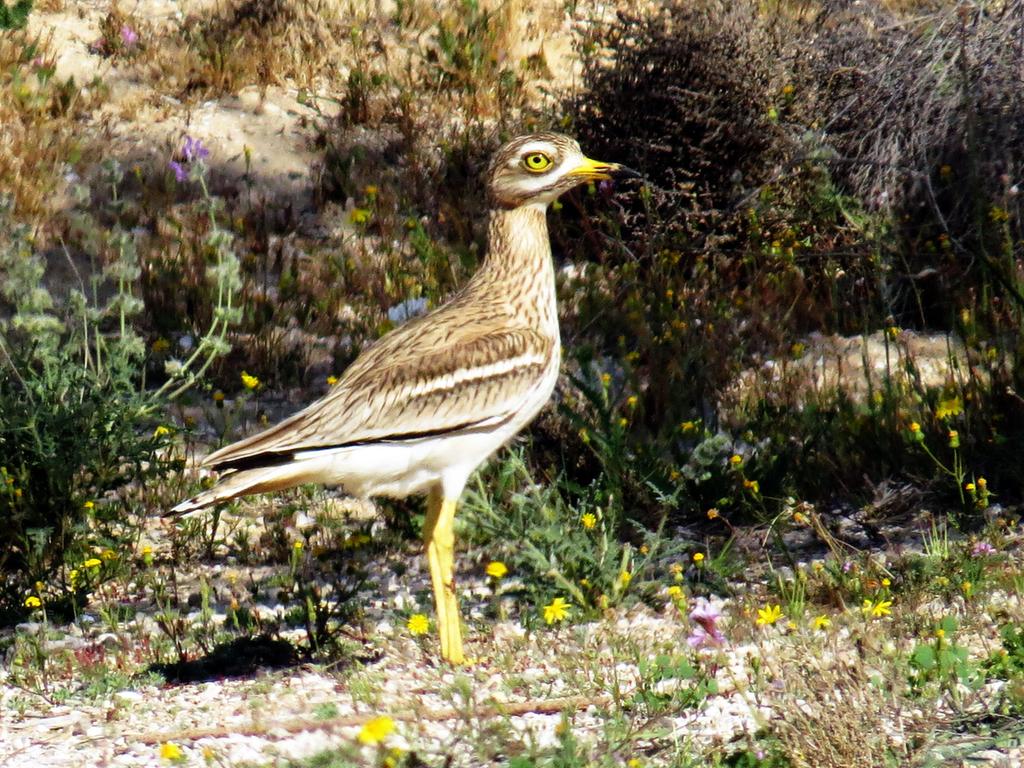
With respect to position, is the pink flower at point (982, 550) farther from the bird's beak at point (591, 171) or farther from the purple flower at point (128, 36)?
the purple flower at point (128, 36)

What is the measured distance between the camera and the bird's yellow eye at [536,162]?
554cm

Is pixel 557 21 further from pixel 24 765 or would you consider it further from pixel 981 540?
pixel 24 765

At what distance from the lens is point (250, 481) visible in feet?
15.9

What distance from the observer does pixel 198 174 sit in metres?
5.97

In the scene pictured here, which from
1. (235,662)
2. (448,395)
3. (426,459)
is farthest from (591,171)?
(235,662)

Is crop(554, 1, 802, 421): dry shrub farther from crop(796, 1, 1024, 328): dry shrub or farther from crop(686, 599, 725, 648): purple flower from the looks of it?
crop(686, 599, 725, 648): purple flower

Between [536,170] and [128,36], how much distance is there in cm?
610

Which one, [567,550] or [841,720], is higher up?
[567,550]

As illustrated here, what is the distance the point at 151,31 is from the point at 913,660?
8.29 m

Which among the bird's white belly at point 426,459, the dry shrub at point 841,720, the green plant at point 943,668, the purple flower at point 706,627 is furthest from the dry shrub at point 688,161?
the dry shrub at point 841,720

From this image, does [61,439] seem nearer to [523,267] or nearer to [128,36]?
[523,267]

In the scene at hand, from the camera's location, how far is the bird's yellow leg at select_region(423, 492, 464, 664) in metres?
5.12

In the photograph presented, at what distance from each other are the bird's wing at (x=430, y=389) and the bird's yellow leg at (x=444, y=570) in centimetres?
31

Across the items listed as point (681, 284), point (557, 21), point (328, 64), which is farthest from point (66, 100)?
point (681, 284)
